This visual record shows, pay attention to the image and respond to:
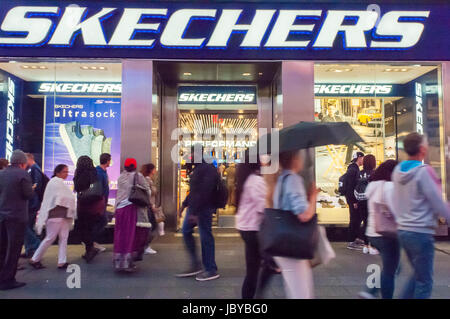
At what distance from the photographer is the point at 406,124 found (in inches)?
361

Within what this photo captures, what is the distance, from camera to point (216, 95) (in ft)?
32.2

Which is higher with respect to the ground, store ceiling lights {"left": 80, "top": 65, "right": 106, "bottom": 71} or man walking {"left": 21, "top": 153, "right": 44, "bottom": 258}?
store ceiling lights {"left": 80, "top": 65, "right": 106, "bottom": 71}

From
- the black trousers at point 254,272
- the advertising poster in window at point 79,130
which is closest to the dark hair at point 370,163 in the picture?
the black trousers at point 254,272

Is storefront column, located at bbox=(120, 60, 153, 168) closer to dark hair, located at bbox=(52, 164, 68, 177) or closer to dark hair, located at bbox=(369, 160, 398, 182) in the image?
dark hair, located at bbox=(52, 164, 68, 177)

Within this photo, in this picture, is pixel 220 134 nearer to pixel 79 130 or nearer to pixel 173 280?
pixel 79 130

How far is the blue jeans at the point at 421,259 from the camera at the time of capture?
11.7 ft

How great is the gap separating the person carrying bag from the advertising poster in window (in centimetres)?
637

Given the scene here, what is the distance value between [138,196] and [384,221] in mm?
3718

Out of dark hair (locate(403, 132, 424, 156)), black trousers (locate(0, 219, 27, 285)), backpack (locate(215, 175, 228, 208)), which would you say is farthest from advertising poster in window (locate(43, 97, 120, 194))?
Result: dark hair (locate(403, 132, 424, 156))

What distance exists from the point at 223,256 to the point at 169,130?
4016mm

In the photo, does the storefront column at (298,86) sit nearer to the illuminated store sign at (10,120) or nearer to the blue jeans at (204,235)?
the blue jeans at (204,235)

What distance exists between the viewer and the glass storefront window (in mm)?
8828
